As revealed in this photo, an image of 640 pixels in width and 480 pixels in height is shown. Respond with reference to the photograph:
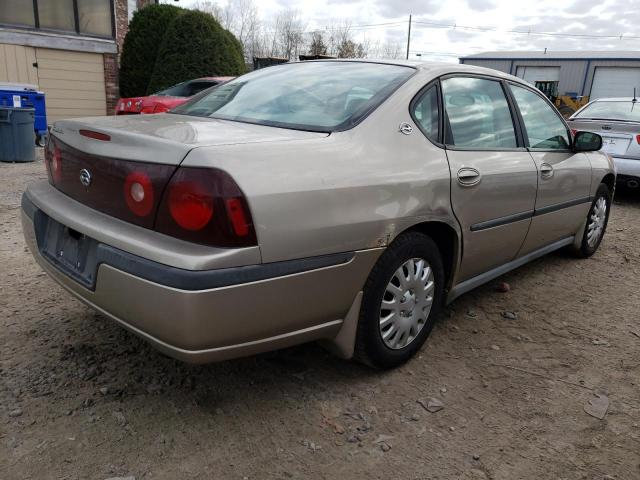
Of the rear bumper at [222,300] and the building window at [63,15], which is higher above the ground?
the building window at [63,15]

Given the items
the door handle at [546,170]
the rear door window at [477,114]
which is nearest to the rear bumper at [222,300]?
the rear door window at [477,114]

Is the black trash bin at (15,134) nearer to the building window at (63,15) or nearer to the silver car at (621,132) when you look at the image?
the building window at (63,15)

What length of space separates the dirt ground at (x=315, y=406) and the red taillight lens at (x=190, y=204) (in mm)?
909

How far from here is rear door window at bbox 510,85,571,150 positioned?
3.55 m

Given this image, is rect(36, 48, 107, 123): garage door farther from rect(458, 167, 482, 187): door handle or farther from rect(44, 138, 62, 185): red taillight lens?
rect(458, 167, 482, 187): door handle

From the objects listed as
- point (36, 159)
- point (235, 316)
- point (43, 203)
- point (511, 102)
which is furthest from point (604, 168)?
point (36, 159)

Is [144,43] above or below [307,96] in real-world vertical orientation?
above

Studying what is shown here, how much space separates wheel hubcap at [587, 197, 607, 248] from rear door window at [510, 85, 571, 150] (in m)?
0.95

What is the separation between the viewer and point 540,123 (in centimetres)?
374

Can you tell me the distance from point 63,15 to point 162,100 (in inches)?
221

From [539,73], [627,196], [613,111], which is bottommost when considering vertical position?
[627,196]

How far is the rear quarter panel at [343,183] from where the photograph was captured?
6.33 feet

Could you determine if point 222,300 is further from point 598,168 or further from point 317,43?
point 317,43

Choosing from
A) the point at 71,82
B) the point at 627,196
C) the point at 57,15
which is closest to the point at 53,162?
the point at 627,196
